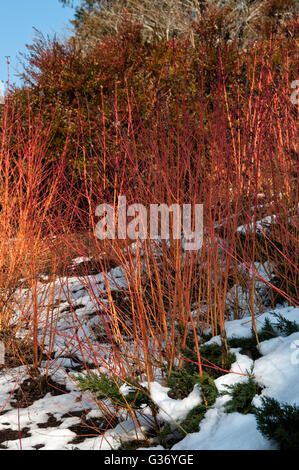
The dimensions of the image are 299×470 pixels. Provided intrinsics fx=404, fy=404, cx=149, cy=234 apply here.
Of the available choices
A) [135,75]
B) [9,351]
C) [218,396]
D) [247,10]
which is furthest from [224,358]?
[247,10]

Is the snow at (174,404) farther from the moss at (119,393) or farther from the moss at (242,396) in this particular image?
A: the moss at (242,396)

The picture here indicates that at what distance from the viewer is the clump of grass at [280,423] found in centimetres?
138

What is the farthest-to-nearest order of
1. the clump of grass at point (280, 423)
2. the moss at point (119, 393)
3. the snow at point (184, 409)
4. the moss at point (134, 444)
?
the moss at point (119, 393)
the moss at point (134, 444)
the snow at point (184, 409)
the clump of grass at point (280, 423)

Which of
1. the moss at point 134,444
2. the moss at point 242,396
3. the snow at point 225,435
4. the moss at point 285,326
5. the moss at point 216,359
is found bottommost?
the moss at point 134,444

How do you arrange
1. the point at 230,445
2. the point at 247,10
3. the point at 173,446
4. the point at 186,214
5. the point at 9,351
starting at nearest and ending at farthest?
the point at 230,445 < the point at 173,446 < the point at 186,214 < the point at 9,351 < the point at 247,10

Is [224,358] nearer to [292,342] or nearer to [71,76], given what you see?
[292,342]

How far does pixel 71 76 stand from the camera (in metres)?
5.12

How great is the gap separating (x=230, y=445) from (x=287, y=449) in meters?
0.23

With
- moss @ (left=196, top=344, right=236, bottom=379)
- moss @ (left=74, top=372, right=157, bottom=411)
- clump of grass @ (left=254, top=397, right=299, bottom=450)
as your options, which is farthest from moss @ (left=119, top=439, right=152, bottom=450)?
clump of grass @ (left=254, top=397, right=299, bottom=450)

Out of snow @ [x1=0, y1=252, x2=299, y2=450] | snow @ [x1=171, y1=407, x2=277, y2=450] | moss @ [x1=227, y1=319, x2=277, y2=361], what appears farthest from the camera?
moss @ [x1=227, y1=319, x2=277, y2=361]

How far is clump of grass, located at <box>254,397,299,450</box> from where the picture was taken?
54.3 inches

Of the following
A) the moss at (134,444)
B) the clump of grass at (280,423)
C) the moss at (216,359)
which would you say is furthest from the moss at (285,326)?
the moss at (134,444)

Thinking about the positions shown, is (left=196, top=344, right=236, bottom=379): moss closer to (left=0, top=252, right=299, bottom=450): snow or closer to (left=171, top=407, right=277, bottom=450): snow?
(left=0, top=252, right=299, bottom=450): snow

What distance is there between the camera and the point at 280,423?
143 centimetres
